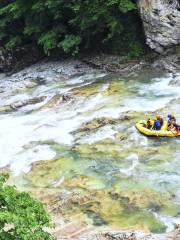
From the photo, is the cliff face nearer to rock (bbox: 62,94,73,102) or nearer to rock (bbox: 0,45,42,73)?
rock (bbox: 62,94,73,102)

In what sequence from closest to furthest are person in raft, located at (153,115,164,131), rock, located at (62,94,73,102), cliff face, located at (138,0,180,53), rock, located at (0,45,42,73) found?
person in raft, located at (153,115,164,131), rock, located at (62,94,73,102), cliff face, located at (138,0,180,53), rock, located at (0,45,42,73)

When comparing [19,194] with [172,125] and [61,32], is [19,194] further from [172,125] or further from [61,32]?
[61,32]

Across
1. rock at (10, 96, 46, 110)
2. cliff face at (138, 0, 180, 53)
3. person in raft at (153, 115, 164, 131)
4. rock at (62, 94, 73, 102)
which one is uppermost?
cliff face at (138, 0, 180, 53)

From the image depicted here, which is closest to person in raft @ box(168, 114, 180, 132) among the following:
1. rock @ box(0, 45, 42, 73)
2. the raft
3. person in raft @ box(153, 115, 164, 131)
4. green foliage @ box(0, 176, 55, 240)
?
the raft

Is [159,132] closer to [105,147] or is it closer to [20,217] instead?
[105,147]

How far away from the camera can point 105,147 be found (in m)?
12.6

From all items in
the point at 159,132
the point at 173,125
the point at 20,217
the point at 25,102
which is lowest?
the point at 25,102

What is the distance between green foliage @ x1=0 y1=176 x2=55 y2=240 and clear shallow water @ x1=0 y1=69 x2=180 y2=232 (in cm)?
326

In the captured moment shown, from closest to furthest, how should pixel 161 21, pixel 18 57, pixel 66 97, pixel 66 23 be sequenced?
pixel 66 97 → pixel 161 21 → pixel 66 23 → pixel 18 57

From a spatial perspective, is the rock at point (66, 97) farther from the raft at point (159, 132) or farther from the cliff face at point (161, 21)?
the cliff face at point (161, 21)

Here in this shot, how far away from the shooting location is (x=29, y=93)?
19.0m

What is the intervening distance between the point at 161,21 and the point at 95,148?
9.27m

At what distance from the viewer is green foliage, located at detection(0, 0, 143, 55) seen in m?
19.7

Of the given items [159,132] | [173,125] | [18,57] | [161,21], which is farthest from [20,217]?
[18,57]
